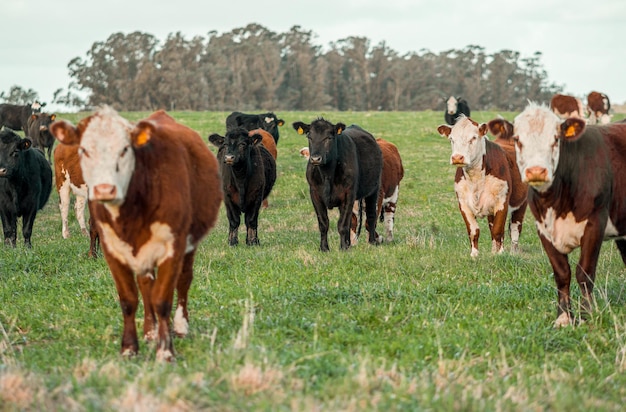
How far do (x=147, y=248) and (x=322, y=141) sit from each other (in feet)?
20.8

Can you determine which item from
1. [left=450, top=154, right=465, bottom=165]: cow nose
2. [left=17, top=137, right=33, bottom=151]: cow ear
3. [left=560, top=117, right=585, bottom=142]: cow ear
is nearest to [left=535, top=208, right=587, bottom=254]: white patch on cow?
[left=560, top=117, right=585, bottom=142]: cow ear

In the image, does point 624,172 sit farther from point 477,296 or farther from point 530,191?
point 477,296

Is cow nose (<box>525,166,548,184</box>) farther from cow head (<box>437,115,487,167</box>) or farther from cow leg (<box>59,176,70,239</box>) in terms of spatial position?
cow leg (<box>59,176,70,239</box>)

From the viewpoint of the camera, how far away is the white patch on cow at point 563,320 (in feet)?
A: 23.3

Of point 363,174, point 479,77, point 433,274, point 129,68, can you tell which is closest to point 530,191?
point 433,274

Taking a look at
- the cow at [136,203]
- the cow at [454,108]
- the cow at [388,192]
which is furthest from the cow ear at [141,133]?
the cow at [454,108]

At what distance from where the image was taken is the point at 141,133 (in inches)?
238

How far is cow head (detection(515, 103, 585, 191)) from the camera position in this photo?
7102 millimetres

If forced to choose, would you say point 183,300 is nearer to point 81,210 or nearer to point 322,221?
point 322,221

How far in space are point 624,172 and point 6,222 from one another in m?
10.3

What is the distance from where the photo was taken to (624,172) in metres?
7.73

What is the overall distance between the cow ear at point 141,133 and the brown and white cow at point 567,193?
11.0 ft

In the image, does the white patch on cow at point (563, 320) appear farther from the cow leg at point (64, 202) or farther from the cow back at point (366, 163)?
the cow leg at point (64, 202)

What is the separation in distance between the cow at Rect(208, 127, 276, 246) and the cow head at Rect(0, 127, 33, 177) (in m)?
3.26
